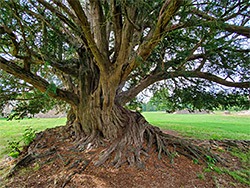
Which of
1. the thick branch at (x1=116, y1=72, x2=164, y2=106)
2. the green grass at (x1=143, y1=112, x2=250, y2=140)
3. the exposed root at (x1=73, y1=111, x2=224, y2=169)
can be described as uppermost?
the thick branch at (x1=116, y1=72, x2=164, y2=106)

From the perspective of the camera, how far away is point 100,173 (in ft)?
8.99

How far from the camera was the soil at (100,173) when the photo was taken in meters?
2.51

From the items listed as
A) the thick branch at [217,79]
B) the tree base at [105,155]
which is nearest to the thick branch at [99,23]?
the tree base at [105,155]

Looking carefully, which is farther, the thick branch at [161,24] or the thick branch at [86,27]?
the thick branch at [86,27]

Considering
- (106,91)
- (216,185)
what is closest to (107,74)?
(106,91)

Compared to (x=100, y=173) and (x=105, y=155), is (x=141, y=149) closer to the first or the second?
(x=105, y=155)

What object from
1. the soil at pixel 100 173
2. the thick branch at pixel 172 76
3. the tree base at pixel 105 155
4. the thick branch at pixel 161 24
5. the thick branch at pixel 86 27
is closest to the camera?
the thick branch at pixel 161 24

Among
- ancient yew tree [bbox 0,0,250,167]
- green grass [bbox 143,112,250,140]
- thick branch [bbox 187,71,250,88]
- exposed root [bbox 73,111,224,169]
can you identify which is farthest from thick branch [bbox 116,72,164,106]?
green grass [bbox 143,112,250,140]

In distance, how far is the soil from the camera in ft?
8.24

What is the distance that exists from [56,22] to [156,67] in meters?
3.38

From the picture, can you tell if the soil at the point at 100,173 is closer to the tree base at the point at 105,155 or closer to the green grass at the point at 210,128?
the tree base at the point at 105,155

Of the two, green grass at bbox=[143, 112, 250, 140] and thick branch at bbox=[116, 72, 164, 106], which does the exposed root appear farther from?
green grass at bbox=[143, 112, 250, 140]

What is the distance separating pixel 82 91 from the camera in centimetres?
421

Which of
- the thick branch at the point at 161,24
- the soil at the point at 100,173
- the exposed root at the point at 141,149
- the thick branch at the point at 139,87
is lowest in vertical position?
the soil at the point at 100,173
